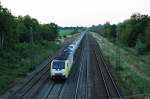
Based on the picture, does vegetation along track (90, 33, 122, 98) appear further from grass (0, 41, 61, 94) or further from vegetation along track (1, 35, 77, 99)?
grass (0, 41, 61, 94)

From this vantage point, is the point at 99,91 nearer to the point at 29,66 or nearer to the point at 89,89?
the point at 89,89

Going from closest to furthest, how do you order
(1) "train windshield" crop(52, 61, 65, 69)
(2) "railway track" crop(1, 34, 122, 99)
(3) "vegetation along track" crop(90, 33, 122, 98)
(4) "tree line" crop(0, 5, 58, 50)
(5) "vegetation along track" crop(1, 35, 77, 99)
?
(2) "railway track" crop(1, 34, 122, 99) < (3) "vegetation along track" crop(90, 33, 122, 98) < (5) "vegetation along track" crop(1, 35, 77, 99) < (1) "train windshield" crop(52, 61, 65, 69) < (4) "tree line" crop(0, 5, 58, 50)

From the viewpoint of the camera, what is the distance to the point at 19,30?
77062mm

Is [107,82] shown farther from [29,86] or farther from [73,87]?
[29,86]

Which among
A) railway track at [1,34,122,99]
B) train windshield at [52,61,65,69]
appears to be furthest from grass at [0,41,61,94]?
train windshield at [52,61,65,69]

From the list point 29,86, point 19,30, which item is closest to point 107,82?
point 29,86

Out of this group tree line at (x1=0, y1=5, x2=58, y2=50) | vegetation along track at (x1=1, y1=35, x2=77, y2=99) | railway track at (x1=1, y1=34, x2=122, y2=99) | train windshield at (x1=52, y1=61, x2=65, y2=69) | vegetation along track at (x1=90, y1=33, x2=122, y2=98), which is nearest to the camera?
railway track at (x1=1, y1=34, x2=122, y2=99)

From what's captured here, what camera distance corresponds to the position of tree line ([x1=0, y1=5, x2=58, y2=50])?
57.2 m

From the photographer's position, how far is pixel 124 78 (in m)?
39.8

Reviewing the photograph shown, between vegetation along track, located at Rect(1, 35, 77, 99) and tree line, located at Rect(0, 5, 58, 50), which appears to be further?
tree line, located at Rect(0, 5, 58, 50)

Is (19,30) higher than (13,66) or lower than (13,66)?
higher

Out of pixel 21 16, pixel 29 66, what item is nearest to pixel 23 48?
pixel 29 66

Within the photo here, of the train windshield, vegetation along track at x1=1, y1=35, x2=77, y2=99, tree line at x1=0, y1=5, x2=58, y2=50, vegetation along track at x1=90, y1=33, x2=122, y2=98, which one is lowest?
vegetation along track at x1=1, y1=35, x2=77, y2=99

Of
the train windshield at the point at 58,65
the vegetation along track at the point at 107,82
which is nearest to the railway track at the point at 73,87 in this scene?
the vegetation along track at the point at 107,82
